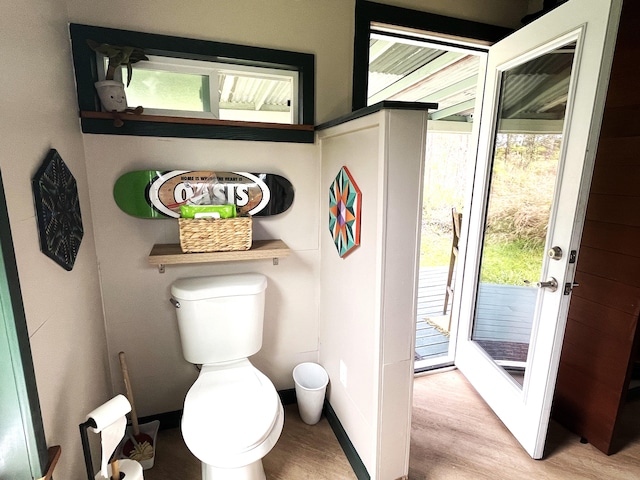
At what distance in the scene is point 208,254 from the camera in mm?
1489

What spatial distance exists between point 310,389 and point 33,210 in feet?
4.63

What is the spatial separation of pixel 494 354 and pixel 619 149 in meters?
1.22

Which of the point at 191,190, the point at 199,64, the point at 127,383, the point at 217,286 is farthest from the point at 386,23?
the point at 127,383

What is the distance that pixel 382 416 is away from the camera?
1.34 meters

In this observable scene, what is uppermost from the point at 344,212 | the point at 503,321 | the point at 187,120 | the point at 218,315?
the point at 187,120

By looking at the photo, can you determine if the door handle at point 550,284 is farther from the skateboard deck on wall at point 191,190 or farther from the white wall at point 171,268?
the skateboard deck on wall at point 191,190

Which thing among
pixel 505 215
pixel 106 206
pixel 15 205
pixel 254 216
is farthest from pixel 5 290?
pixel 505 215

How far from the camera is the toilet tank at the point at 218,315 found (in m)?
1.54

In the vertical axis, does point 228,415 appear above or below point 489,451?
above

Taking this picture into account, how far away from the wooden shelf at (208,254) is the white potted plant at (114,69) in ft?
2.04

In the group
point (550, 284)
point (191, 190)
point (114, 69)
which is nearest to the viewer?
point (114, 69)

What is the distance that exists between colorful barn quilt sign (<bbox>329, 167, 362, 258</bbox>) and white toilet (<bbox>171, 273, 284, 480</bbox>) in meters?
0.45

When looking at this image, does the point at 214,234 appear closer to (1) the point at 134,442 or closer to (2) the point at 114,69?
(2) the point at 114,69

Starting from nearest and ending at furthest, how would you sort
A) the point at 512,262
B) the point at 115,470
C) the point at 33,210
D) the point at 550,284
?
the point at 33,210, the point at 115,470, the point at 550,284, the point at 512,262
